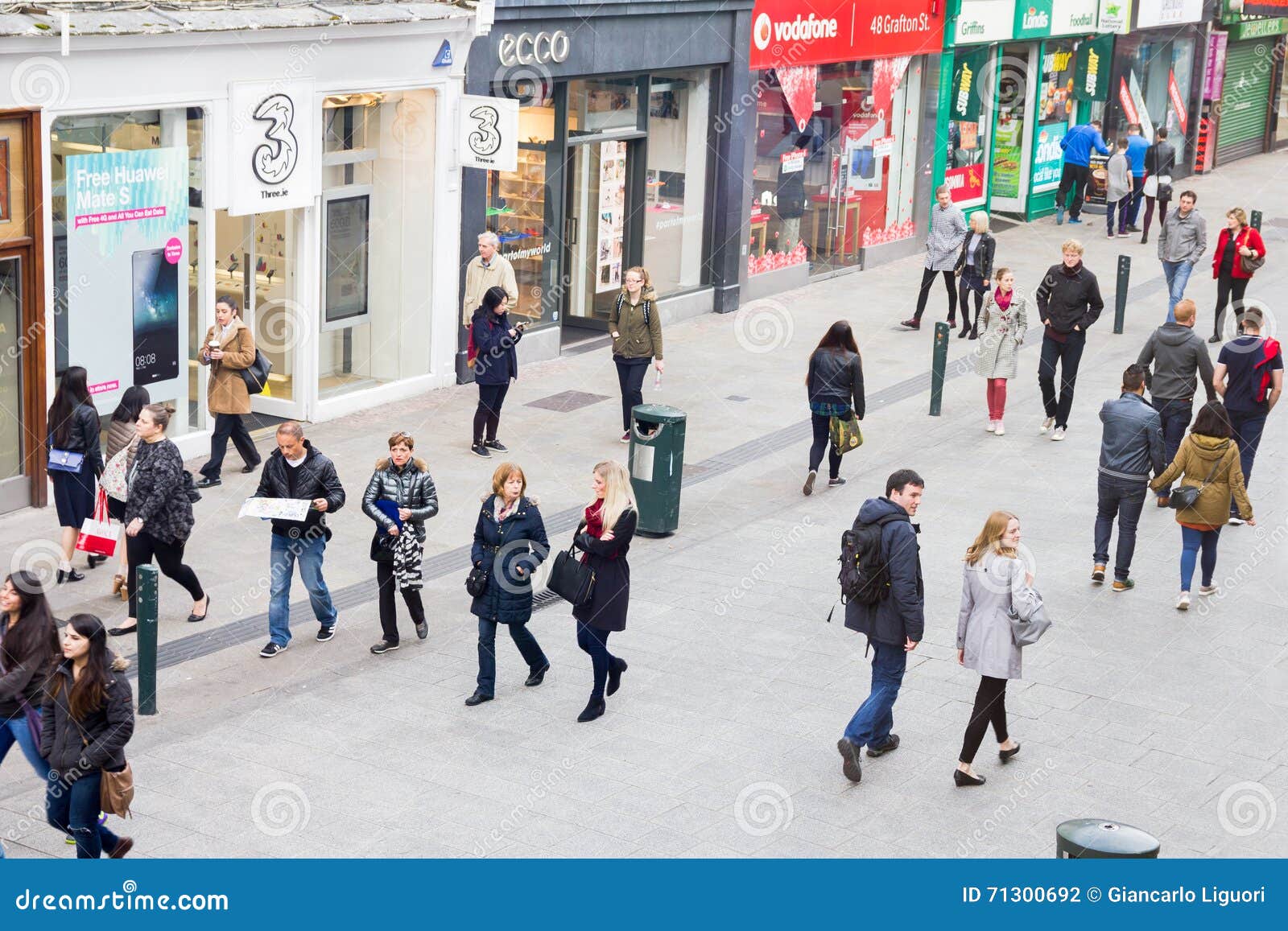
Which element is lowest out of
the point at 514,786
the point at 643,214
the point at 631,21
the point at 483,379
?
the point at 514,786

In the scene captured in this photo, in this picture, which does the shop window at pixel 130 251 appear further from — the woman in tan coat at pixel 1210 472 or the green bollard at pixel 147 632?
the woman in tan coat at pixel 1210 472

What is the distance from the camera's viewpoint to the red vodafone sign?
22.7m

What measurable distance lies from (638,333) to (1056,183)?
59.5 ft

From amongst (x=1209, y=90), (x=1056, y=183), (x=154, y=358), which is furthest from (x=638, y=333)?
(x=1209, y=90)

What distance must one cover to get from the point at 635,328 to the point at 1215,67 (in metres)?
26.0

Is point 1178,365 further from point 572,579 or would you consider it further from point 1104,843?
point 1104,843

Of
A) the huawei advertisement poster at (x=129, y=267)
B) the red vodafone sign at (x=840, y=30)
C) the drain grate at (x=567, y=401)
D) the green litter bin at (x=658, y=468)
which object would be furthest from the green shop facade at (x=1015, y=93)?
the huawei advertisement poster at (x=129, y=267)

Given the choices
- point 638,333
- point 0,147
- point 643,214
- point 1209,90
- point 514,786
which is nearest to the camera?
point 514,786

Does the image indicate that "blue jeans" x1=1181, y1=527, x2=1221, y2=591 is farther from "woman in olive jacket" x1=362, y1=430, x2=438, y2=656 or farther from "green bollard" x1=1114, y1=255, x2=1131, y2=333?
"green bollard" x1=1114, y1=255, x2=1131, y2=333

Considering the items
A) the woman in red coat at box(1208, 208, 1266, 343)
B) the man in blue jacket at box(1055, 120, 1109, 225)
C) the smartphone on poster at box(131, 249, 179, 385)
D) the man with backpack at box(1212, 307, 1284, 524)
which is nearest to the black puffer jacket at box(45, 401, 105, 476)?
the smartphone on poster at box(131, 249, 179, 385)

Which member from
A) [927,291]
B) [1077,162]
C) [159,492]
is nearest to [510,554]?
[159,492]

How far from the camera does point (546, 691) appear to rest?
428 inches

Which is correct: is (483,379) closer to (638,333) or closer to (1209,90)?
(638,333)

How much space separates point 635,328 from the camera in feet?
52.8
